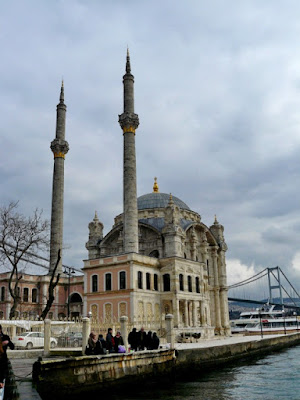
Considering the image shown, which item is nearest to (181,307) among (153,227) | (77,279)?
(153,227)

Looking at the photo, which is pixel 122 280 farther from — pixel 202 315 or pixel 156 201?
pixel 156 201

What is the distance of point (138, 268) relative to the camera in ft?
119

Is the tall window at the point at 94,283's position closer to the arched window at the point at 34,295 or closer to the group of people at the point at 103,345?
the arched window at the point at 34,295

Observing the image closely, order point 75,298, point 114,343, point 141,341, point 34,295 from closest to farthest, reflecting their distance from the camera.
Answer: point 114,343, point 141,341, point 34,295, point 75,298

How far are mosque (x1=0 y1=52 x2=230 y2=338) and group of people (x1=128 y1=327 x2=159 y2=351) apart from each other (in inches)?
574

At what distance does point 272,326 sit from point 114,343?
48190 millimetres

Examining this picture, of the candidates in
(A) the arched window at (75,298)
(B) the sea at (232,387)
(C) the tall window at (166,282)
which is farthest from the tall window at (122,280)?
(B) the sea at (232,387)

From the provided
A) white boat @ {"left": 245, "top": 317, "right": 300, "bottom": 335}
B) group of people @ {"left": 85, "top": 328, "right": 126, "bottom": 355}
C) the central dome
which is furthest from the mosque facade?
group of people @ {"left": 85, "top": 328, "right": 126, "bottom": 355}

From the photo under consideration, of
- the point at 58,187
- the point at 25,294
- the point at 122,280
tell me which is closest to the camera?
the point at 122,280

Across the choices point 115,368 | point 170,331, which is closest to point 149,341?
point 170,331

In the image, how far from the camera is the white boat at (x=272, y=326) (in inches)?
2163

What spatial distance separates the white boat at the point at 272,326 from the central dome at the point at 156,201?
18555mm

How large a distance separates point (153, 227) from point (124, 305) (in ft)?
38.8

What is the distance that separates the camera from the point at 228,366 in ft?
77.9
